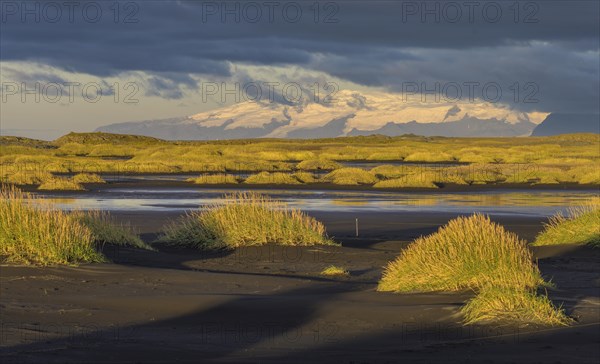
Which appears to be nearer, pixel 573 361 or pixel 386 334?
pixel 573 361

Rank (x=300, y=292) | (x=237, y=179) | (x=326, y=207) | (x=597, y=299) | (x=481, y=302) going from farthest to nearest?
(x=237, y=179), (x=326, y=207), (x=300, y=292), (x=597, y=299), (x=481, y=302)

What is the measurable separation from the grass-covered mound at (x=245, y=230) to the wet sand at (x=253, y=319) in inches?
117

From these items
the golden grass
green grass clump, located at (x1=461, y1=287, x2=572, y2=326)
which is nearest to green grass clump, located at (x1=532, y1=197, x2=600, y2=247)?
green grass clump, located at (x1=461, y1=287, x2=572, y2=326)

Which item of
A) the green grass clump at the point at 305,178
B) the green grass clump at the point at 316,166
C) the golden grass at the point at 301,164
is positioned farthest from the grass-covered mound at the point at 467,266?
the green grass clump at the point at 316,166

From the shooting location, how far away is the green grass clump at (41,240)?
17.4m

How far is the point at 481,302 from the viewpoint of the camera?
12.6m

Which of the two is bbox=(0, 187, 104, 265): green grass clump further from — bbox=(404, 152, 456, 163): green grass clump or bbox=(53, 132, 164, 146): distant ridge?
bbox=(53, 132, 164, 146): distant ridge

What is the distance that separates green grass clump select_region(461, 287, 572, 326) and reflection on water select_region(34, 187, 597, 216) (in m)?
23.9

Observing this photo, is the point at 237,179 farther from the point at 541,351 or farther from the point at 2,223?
the point at 541,351

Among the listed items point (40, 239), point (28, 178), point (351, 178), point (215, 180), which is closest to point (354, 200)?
point (351, 178)

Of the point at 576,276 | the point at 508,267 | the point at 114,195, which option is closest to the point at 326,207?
the point at 114,195

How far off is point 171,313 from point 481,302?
162 inches

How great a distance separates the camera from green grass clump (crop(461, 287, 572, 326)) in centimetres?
1211

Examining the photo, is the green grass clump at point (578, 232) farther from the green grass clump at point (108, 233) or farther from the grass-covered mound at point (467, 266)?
the green grass clump at point (108, 233)
